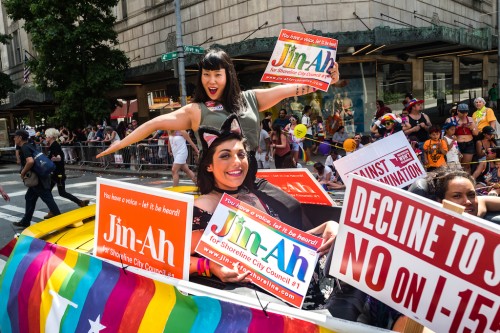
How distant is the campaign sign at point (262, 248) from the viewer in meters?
2.07

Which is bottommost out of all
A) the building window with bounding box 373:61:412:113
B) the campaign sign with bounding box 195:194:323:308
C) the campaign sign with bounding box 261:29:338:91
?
the campaign sign with bounding box 195:194:323:308

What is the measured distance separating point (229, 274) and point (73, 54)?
732 inches

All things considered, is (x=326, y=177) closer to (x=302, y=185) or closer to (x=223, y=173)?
(x=302, y=185)

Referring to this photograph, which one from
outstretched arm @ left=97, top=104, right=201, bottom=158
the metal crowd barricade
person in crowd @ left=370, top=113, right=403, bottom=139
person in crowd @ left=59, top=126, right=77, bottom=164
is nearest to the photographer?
outstretched arm @ left=97, top=104, right=201, bottom=158

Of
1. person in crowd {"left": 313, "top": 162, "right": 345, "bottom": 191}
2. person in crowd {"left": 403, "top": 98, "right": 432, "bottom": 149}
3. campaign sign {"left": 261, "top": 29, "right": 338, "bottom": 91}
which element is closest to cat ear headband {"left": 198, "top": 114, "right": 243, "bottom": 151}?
campaign sign {"left": 261, "top": 29, "right": 338, "bottom": 91}

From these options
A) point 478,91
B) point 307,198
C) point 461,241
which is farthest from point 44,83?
point 478,91

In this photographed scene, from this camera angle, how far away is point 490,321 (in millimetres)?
1452

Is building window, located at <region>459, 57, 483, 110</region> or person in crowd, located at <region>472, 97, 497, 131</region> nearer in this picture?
person in crowd, located at <region>472, 97, 497, 131</region>

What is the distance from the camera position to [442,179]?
265 centimetres

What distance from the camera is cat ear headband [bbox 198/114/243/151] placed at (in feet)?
8.69

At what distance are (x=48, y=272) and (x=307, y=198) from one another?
1804 mm

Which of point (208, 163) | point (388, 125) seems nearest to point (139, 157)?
point (388, 125)

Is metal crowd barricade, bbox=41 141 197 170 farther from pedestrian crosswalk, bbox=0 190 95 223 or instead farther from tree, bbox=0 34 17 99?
tree, bbox=0 34 17 99

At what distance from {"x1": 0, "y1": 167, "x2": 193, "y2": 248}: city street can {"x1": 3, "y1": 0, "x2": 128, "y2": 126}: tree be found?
372 centimetres
